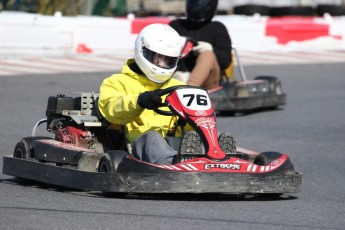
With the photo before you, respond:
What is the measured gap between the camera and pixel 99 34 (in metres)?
15.8

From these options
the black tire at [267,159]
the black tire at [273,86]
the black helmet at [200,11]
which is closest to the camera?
the black tire at [267,159]

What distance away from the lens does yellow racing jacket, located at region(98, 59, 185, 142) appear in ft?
20.8

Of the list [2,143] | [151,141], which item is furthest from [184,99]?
[2,143]

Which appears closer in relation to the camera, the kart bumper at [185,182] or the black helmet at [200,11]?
the kart bumper at [185,182]

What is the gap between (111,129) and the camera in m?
6.82

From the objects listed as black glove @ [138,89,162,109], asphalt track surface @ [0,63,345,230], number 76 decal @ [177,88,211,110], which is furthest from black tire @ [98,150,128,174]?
number 76 decal @ [177,88,211,110]

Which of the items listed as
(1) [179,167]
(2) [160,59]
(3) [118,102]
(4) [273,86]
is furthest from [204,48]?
(1) [179,167]

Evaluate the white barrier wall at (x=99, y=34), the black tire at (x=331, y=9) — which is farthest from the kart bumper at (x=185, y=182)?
the black tire at (x=331, y=9)

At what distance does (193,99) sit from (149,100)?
0.78ft

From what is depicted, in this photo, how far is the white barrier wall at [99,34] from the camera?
14953mm

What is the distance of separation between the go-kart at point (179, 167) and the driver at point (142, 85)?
0.35 ft

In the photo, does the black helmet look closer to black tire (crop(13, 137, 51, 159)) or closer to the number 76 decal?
black tire (crop(13, 137, 51, 159))

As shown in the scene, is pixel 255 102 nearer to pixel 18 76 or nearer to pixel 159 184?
pixel 18 76

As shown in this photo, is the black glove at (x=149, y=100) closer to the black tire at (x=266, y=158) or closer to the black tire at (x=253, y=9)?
the black tire at (x=266, y=158)
